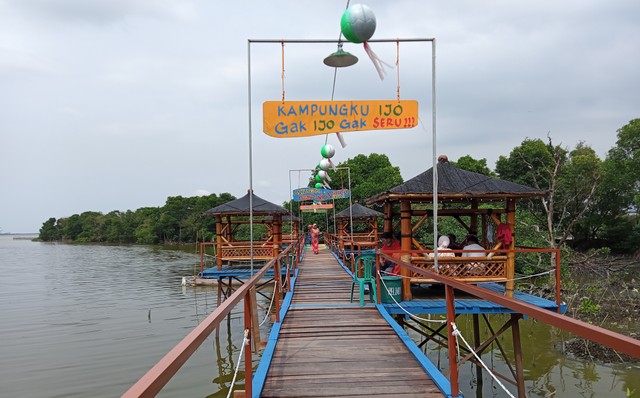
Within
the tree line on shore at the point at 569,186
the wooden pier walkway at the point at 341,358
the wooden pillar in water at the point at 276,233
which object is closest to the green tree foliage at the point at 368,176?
the tree line on shore at the point at 569,186

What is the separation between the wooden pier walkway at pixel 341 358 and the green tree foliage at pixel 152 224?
55.9 m

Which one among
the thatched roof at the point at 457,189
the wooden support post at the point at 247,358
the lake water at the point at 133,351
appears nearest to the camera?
the wooden support post at the point at 247,358

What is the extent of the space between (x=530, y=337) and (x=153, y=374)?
15.6m

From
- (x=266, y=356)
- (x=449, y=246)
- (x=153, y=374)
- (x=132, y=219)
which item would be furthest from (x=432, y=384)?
(x=132, y=219)

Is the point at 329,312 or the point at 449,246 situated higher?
the point at 449,246

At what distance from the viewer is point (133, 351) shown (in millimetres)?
14117

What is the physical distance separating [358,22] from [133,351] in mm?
12762

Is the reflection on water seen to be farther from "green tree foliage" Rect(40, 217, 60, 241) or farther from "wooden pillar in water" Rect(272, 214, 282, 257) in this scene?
"green tree foliage" Rect(40, 217, 60, 241)

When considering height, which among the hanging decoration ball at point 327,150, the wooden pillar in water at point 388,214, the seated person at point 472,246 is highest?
the hanging decoration ball at point 327,150

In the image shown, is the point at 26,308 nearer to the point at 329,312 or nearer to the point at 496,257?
the point at 329,312

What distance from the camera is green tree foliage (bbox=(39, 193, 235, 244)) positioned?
78000 millimetres

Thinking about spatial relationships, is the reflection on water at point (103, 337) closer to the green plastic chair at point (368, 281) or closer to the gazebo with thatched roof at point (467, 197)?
the green plastic chair at point (368, 281)

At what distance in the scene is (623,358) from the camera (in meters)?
11.5

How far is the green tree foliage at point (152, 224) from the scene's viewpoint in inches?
3071
